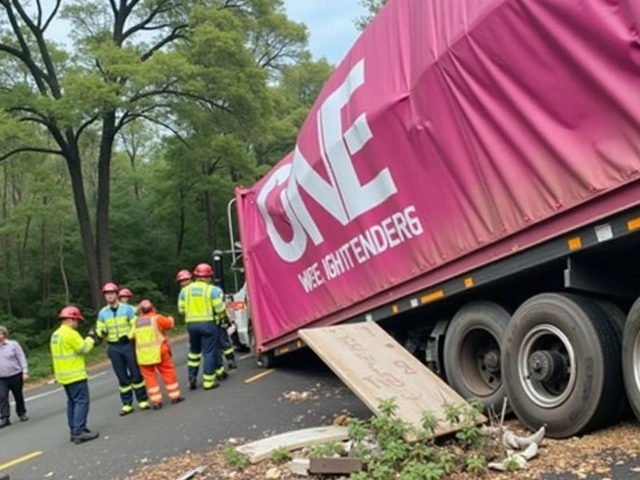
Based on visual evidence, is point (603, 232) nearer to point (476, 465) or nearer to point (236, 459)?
point (476, 465)

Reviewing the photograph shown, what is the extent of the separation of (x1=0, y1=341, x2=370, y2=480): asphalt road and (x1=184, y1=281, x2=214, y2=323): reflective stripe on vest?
103 cm

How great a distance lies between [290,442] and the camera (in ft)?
17.6

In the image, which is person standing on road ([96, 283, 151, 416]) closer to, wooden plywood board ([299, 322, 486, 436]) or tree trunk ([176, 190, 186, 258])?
wooden plywood board ([299, 322, 486, 436])

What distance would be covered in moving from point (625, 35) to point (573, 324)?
1865 millimetres

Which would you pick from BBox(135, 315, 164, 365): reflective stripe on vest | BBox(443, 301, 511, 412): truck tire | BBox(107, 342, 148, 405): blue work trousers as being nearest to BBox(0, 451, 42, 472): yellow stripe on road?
BBox(107, 342, 148, 405): blue work trousers

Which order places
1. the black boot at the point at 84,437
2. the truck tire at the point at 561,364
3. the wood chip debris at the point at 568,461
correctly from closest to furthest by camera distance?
the wood chip debris at the point at 568,461, the truck tire at the point at 561,364, the black boot at the point at 84,437

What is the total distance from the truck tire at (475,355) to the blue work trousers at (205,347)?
14.4 feet

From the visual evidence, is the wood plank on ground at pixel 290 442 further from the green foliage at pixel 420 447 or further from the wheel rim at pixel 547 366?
the wheel rim at pixel 547 366

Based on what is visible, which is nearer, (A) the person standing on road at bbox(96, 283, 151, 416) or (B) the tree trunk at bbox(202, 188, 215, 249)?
(A) the person standing on road at bbox(96, 283, 151, 416)

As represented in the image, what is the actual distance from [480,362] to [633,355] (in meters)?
1.78

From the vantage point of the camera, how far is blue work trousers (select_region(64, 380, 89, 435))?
25.2ft

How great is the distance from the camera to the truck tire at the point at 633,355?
4340mm

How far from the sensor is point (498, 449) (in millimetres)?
4531

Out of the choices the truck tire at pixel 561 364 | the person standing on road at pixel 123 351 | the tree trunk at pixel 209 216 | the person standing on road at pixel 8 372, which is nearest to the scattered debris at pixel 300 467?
the truck tire at pixel 561 364
